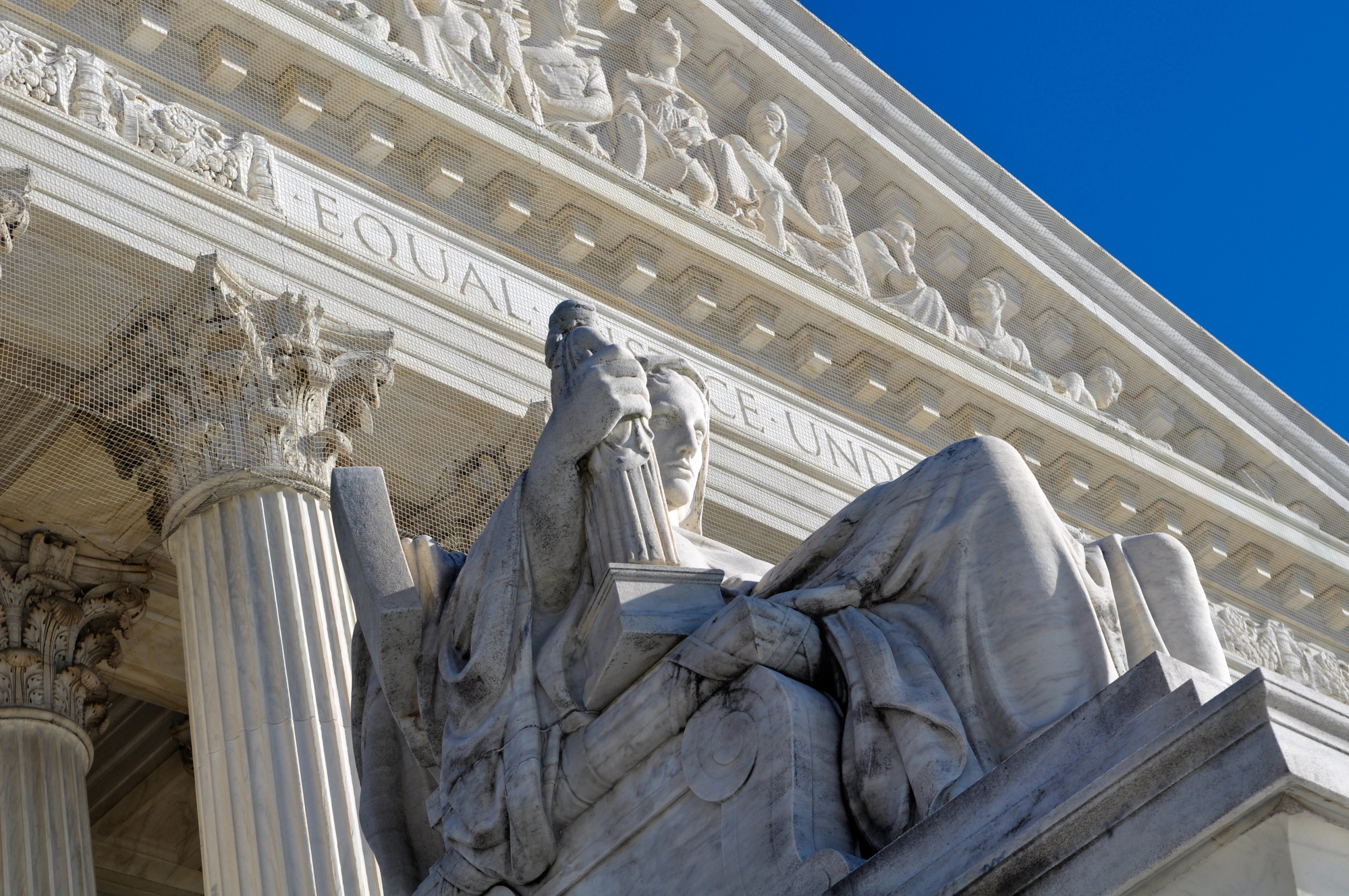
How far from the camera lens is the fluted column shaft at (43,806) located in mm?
9969

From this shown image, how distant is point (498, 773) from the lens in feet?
14.4

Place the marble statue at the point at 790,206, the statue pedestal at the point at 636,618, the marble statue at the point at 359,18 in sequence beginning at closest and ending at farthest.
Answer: the statue pedestal at the point at 636,618, the marble statue at the point at 359,18, the marble statue at the point at 790,206

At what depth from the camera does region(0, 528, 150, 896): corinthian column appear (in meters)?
10.1

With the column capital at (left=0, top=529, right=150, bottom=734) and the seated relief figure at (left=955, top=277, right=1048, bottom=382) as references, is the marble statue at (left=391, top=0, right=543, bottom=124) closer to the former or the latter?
the column capital at (left=0, top=529, right=150, bottom=734)

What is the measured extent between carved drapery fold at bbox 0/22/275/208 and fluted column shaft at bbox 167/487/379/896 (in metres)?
2.25

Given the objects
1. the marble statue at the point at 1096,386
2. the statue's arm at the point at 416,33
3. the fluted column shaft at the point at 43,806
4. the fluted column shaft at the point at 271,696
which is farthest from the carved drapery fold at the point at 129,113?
the marble statue at the point at 1096,386

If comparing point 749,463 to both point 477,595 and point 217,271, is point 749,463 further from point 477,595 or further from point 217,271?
point 477,595

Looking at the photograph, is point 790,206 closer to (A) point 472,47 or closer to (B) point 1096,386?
(A) point 472,47

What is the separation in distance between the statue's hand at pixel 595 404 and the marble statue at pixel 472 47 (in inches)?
293

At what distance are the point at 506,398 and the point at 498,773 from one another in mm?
7039

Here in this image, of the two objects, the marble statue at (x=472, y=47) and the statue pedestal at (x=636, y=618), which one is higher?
the marble statue at (x=472, y=47)

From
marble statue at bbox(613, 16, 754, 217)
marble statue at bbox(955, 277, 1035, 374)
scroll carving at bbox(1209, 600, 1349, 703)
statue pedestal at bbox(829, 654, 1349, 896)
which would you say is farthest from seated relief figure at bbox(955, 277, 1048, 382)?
statue pedestal at bbox(829, 654, 1349, 896)

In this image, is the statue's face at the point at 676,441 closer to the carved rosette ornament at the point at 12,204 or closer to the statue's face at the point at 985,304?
the carved rosette ornament at the point at 12,204

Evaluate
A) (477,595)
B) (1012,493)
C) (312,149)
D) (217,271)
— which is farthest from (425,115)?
(1012,493)
